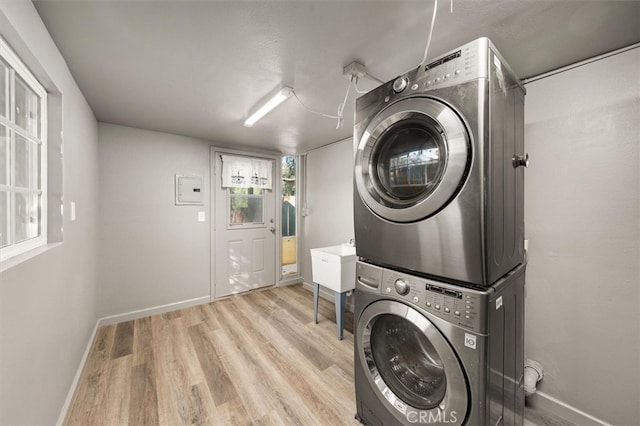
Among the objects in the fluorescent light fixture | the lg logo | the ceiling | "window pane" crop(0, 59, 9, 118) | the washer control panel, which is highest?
the ceiling

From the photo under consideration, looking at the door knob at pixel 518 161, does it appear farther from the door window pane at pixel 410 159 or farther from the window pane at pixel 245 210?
the window pane at pixel 245 210

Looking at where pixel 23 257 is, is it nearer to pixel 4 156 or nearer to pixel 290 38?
pixel 4 156

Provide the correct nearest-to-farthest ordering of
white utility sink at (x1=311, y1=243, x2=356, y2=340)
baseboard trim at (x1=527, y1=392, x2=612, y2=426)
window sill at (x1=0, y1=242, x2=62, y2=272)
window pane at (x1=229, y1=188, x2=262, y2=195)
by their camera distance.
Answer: window sill at (x1=0, y1=242, x2=62, y2=272) < baseboard trim at (x1=527, y1=392, x2=612, y2=426) < white utility sink at (x1=311, y1=243, x2=356, y2=340) < window pane at (x1=229, y1=188, x2=262, y2=195)

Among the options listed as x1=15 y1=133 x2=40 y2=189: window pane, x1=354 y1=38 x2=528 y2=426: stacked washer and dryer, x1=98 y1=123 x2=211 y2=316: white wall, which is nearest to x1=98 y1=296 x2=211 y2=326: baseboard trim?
x1=98 y1=123 x2=211 y2=316: white wall

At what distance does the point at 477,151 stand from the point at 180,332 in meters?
3.01

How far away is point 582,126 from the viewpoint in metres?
1.49

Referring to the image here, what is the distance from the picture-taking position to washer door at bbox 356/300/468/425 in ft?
3.36

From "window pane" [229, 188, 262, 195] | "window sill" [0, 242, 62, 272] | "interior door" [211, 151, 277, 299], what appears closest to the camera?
"window sill" [0, 242, 62, 272]

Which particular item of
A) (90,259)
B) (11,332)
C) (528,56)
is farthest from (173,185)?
(528,56)

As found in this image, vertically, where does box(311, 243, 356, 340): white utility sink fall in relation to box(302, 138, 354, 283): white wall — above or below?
below

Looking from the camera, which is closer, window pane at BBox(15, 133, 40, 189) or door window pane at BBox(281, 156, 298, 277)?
window pane at BBox(15, 133, 40, 189)

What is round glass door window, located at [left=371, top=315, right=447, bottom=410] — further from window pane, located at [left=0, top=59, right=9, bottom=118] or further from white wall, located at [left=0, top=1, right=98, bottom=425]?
window pane, located at [left=0, top=59, right=9, bottom=118]

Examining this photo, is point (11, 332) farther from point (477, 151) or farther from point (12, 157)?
point (477, 151)

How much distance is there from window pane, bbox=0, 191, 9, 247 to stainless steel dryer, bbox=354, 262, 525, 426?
64.2 inches
